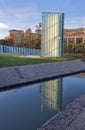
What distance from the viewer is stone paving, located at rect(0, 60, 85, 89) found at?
14703 millimetres

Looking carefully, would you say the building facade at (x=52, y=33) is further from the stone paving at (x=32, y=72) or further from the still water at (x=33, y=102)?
the still water at (x=33, y=102)

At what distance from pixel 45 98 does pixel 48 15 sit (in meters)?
19.1

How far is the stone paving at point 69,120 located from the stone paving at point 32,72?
18.7 ft

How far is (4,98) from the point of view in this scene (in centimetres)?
1181

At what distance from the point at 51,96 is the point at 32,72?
16.2 feet

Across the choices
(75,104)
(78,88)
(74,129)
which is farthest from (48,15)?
(74,129)

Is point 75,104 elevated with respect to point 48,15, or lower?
lower

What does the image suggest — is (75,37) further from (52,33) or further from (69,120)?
(69,120)

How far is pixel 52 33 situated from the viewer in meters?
29.8

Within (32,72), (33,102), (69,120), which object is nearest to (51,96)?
(33,102)

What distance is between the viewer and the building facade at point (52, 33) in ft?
97.3

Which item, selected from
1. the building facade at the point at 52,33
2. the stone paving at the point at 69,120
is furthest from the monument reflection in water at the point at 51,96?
the building facade at the point at 52,33

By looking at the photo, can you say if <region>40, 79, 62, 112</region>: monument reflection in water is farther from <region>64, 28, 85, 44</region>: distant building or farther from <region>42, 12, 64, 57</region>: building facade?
<region>64, 28, 85, 44</region>: distant building

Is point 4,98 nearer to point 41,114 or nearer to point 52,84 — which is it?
point 41,114
